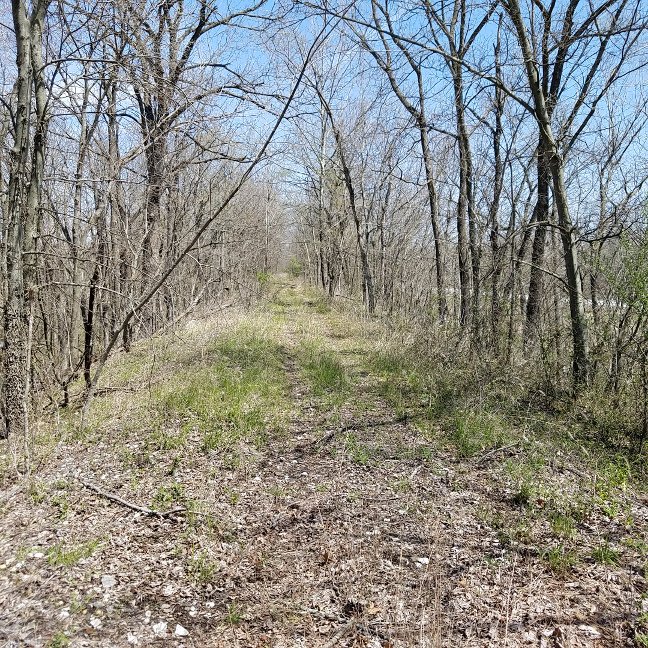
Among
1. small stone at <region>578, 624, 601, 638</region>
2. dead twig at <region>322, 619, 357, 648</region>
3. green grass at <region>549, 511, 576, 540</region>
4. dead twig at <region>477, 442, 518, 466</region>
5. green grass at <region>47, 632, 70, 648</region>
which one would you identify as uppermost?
dead twig at <region>477, 442, 518, 466</region>

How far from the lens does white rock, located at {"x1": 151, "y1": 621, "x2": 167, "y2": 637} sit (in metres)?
2.60

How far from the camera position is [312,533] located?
354cm

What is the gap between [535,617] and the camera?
2.65 meters

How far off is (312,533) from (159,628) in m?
1.26

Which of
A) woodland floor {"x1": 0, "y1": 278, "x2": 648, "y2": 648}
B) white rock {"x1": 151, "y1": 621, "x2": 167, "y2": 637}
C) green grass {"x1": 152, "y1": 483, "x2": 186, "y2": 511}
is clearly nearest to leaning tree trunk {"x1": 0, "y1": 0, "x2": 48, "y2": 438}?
woodland floor {"x1": 0, "y1": 278, "x2": 648, "y2": 648}

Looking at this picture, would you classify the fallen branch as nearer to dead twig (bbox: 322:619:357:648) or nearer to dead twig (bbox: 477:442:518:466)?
dead twig (bbox: 322:619:357:648)

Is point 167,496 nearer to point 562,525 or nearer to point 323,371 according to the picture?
point 562,525

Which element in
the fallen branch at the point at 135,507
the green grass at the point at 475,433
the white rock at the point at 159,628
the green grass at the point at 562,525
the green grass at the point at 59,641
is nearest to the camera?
the green grass at the point at 59,641

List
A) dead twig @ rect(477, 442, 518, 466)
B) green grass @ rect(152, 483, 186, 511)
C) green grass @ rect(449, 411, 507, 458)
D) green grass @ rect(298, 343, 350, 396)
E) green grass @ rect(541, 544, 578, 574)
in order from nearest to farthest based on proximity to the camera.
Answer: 1. green grass @ rect(541, 544, 578, 574)
2. green grass @ rect(152, 483, 186, 511)
3. dead twig @ rect(477, 442, 518, 466)
4. green grass @ rect(449, 411, 507, 458)
5. green grass @ rect(298, 343, 350, 396)

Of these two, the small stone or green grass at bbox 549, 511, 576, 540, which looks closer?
the small stone

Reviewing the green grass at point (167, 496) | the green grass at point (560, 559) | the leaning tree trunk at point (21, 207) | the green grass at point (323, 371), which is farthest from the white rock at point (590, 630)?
the leaning tree trunk at point (21, 207)

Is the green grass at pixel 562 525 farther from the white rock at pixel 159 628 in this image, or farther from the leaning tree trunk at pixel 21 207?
the leaning tree trunk at pixel 21 207

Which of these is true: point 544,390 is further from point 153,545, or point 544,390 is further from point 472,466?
point 153,545

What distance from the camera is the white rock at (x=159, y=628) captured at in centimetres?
260
